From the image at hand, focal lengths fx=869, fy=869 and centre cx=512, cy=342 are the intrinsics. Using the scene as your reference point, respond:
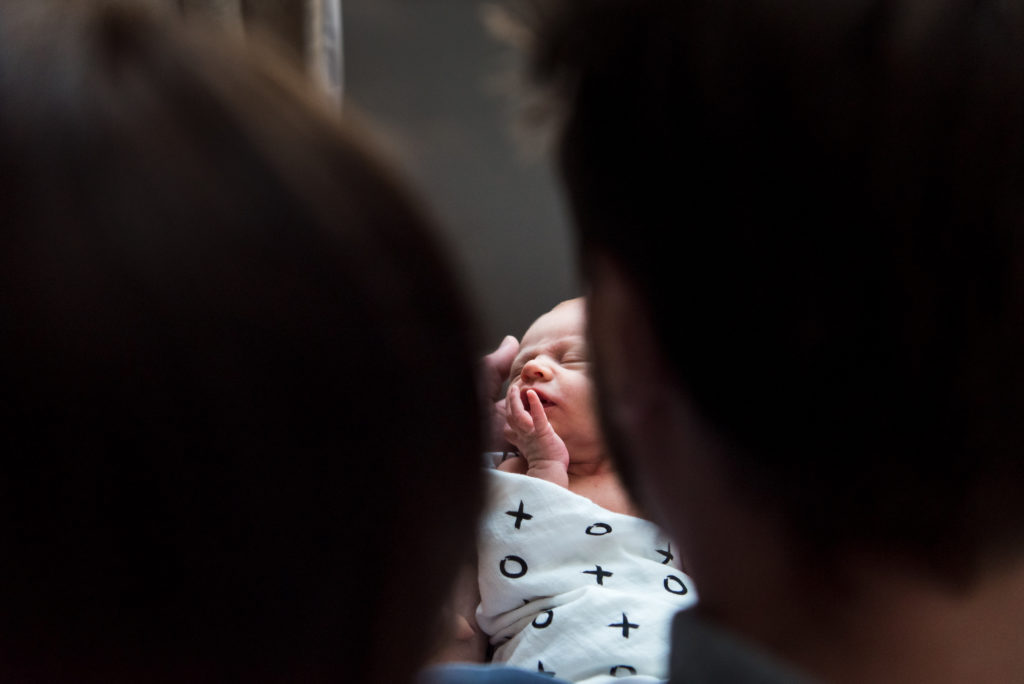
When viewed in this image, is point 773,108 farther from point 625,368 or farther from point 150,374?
point 150,374

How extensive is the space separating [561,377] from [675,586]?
42 cm

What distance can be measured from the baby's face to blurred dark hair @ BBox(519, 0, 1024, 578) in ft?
3.01

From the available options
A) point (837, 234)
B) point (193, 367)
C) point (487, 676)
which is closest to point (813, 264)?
point (837, 234)

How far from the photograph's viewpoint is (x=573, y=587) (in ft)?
3.11

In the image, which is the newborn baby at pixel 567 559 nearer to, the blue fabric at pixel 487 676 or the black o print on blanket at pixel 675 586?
the black o print on blanket at pixel 675 586

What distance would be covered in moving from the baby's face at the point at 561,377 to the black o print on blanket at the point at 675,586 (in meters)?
0.31

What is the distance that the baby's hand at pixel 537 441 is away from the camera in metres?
1.21

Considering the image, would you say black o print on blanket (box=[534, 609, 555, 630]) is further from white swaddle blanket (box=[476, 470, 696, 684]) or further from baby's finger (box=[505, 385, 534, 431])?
baby's finger (box=[505, 385, 534, 431])

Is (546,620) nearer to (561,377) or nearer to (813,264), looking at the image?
(561,377)

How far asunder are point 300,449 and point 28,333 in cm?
9

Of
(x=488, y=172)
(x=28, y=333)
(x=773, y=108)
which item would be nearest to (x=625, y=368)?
(x=773, y=108)

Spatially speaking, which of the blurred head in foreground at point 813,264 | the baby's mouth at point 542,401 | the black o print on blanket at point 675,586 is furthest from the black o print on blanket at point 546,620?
the blurred head in foreground at point 813,264

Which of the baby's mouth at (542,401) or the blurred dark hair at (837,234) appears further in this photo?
the baby's mouth at (542,401)

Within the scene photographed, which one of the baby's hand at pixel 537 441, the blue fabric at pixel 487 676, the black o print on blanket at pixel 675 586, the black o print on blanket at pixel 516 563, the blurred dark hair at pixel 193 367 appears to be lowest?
the black o print on blanket at pixel 516 563
